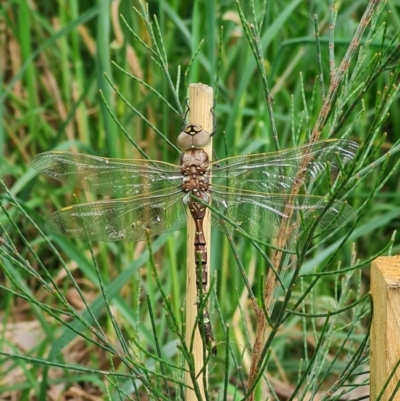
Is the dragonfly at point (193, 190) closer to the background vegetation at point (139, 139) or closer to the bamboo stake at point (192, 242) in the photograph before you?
the bamboo stake at point (192, 242)

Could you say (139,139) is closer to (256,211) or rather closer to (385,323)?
(256,211)

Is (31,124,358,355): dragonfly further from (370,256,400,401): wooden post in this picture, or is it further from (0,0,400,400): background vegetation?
(0,0,400,400): background vegetation

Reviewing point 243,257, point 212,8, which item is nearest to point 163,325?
point 243,257

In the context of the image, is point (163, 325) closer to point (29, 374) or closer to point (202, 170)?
point (29, 374)

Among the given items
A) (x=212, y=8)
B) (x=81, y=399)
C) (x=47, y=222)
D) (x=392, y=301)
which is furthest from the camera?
(x=81, y=399)

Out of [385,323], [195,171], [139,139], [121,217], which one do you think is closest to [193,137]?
[195,171]
